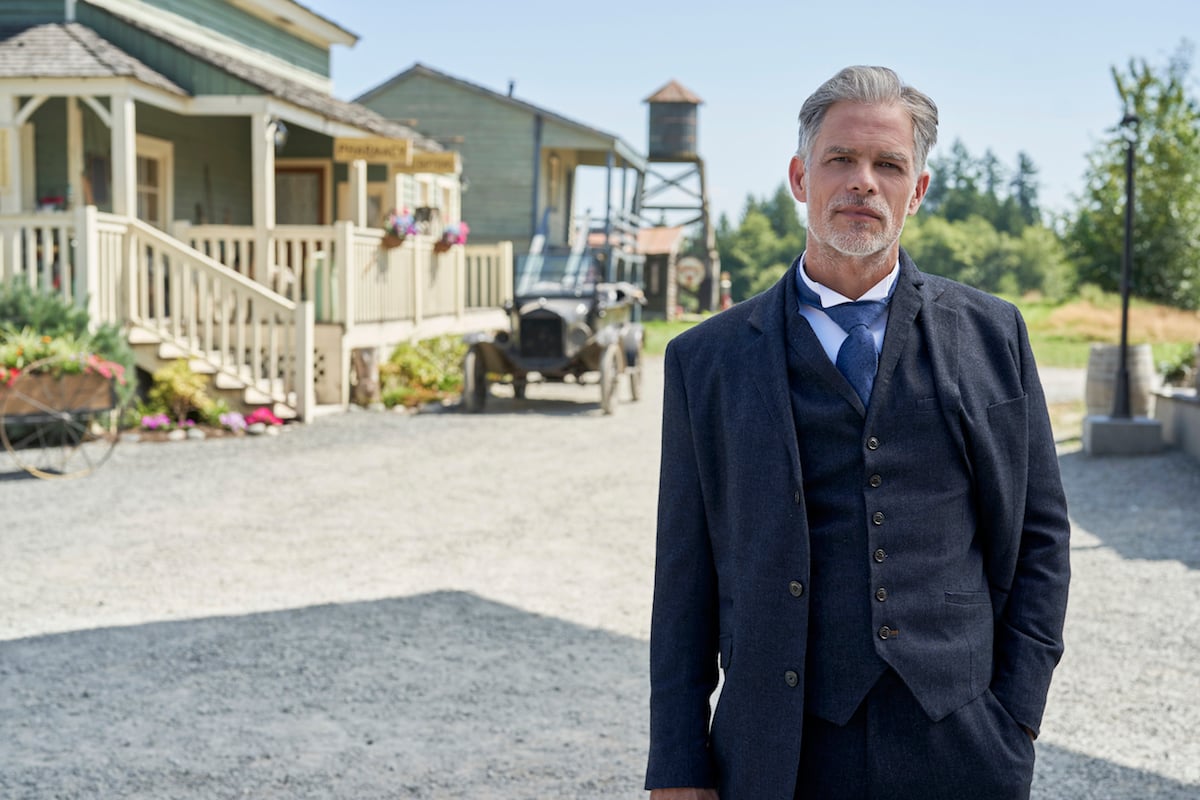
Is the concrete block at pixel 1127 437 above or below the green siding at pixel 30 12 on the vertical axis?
below

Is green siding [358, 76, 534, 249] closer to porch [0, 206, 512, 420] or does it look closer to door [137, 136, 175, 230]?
porch [0, 206, 512, 420]

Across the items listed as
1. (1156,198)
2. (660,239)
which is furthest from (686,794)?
(660,239)

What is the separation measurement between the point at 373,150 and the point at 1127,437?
33.1 ft

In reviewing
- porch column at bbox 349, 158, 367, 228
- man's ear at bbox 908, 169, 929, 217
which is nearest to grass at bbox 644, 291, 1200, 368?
porch column at bbox 349, 158, 367, 228

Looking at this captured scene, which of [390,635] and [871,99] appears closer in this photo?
[871,99]

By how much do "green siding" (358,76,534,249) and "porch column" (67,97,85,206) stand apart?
14184 millimetres

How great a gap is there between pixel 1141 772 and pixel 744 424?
316cm

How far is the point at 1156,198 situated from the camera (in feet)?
119

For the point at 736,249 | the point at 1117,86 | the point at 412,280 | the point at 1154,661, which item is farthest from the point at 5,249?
the point at 736,249

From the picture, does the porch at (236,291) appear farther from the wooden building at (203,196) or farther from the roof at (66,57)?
the roof at (66,57)

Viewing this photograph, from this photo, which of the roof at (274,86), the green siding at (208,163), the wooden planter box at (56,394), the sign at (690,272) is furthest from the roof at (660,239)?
the wooden planter box at (56,394)

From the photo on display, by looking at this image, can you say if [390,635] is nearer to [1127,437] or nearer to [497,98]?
[1127,437]

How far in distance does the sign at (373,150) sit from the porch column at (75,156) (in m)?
Answer: 3.14

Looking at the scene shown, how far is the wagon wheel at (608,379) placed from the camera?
56.1 ft
